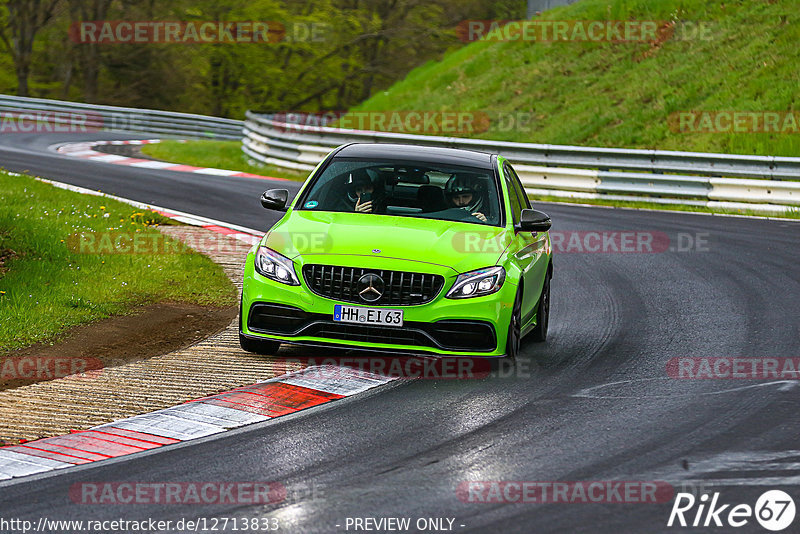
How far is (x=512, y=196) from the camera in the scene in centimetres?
998

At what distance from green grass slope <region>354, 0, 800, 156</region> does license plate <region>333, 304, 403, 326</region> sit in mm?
18821

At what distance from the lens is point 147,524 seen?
518 centimetres

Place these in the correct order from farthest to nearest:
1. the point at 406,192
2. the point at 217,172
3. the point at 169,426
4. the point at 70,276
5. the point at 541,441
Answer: the point at 217,172
the point at 70,276
the point at 406,192
the point at 169,426
the point at 541,441

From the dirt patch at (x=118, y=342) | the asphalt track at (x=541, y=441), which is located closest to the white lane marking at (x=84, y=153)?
the dirt patch at (x=118, y=342)

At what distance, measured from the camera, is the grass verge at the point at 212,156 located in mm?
26752

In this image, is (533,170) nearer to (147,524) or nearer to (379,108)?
(379,108)

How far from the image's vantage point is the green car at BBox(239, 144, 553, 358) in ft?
27.1

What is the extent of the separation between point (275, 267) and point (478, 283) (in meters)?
1.49

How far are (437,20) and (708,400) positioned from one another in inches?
2066
